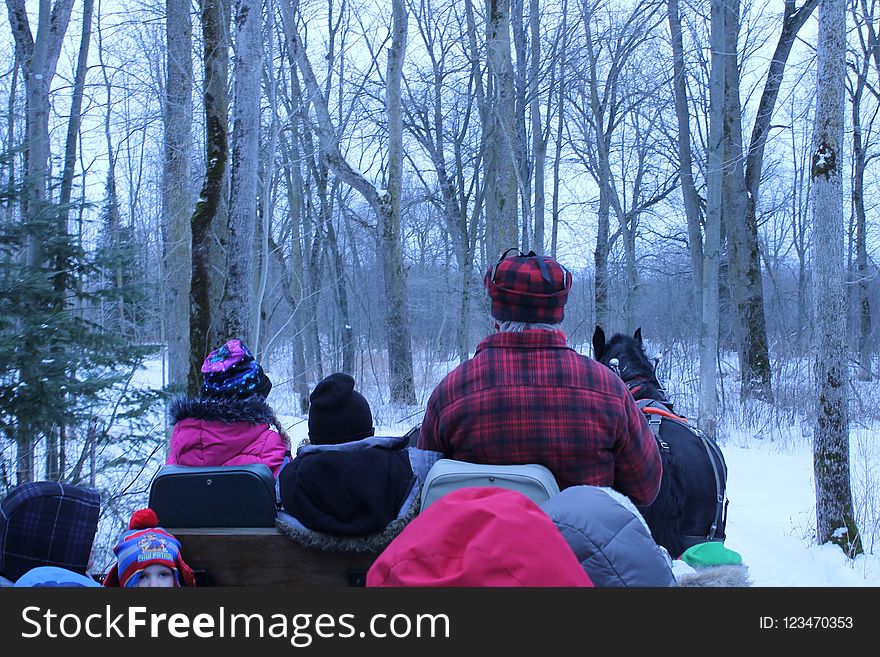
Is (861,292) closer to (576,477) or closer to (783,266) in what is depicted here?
(783,266)

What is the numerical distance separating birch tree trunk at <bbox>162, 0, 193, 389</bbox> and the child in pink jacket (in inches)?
282

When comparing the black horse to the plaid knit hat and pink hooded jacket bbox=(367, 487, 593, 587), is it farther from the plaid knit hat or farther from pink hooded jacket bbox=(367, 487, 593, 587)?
pink hooded jacket bbox=(367, 487, 593, 587)

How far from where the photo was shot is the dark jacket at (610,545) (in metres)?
1.88

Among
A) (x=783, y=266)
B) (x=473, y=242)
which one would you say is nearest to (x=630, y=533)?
(x=473, y=242)

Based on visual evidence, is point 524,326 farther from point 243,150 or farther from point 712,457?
point 243,150

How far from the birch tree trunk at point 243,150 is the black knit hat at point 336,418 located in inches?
132

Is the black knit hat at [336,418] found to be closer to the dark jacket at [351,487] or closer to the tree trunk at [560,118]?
the dark jacket at [351,487]

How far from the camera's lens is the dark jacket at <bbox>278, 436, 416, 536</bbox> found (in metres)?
2.74

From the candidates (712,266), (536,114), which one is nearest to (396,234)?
(536,114)

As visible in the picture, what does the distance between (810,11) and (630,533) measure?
1829cm

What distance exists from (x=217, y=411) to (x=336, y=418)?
1235 mm

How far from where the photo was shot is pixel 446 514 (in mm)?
1678

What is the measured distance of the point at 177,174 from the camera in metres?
11.5

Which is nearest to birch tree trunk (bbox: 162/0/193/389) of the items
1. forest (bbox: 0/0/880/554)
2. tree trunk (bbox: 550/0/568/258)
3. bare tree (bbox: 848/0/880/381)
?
forest (bbox: 0/0/880/554)
